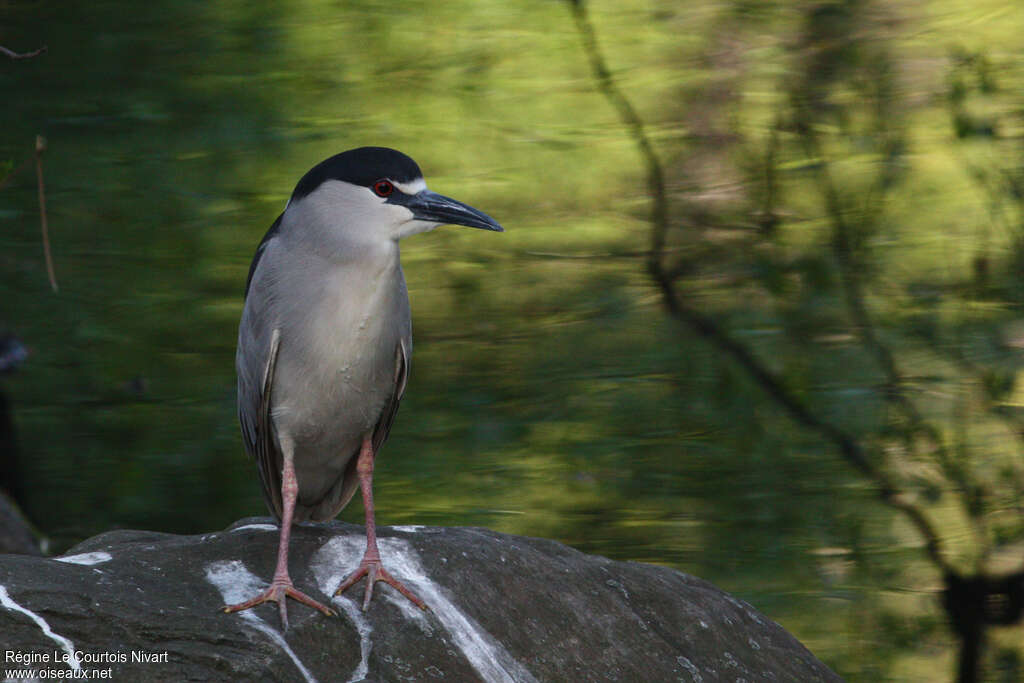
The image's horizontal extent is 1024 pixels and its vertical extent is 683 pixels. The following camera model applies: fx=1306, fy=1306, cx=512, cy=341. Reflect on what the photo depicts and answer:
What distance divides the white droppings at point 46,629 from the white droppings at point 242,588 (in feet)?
1.29

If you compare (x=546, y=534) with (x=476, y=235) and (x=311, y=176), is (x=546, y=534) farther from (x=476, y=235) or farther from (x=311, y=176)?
(x=311, y=176)

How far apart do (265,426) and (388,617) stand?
2.22ft

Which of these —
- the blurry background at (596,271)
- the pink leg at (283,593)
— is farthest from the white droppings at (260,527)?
the blurry background at (596,271)

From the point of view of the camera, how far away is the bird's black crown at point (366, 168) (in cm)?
336

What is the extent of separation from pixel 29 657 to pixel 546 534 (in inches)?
132

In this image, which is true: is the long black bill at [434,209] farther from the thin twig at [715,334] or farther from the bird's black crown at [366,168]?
the thin twig at [715,334]

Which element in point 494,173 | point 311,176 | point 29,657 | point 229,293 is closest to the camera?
point 29,657

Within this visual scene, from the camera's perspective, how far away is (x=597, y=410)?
21.3ft

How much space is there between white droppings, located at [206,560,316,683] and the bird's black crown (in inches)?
39.5

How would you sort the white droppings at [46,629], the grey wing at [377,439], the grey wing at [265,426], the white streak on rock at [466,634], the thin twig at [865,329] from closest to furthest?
1. the white droppings at [46,629]
2. the white streak on rock at [466,634]
3. the grey wing at [265,426]
4. the grey wing at [377,439]
5. the thin twig at [865,329]

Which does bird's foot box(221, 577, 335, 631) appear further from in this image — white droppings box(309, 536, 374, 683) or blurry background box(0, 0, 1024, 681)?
blurry background box(0, 0, 1024, 681)

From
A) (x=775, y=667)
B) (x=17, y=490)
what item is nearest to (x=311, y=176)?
Answer: (x=775, y=667)

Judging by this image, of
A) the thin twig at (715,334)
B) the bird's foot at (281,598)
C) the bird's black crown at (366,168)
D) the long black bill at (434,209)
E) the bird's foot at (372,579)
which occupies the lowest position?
the thin twig at (715,334)

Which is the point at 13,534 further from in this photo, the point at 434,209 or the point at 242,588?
the point at 434,209
